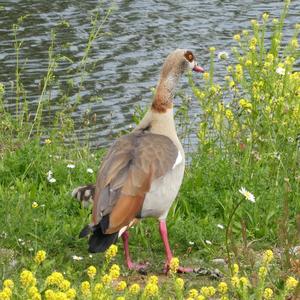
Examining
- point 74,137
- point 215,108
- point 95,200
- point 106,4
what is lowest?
point 106,4

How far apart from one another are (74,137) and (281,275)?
527 cm

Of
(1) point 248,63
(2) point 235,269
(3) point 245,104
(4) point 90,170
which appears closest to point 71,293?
(2) point 235,269

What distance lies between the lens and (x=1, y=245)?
293 inches

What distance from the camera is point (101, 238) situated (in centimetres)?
684

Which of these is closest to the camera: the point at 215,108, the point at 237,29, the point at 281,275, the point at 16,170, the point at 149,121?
the point at 281,275

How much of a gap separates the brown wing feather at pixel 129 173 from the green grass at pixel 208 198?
481 millimetres

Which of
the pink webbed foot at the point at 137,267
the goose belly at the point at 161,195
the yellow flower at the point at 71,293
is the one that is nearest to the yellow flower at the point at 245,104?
the goose belly at the point at 161,195

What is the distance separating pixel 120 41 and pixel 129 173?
959cm

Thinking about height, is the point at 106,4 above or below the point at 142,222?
below

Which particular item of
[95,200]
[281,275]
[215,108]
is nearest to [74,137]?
[215,108]

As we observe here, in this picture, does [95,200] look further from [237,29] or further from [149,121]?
[237,29]

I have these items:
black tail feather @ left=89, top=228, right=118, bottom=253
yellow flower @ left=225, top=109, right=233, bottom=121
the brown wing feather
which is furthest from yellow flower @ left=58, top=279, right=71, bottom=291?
yellow flower @ left=225, top=109, right=233, bottom=121

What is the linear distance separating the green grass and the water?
2.75m

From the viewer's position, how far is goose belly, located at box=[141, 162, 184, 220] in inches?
287
